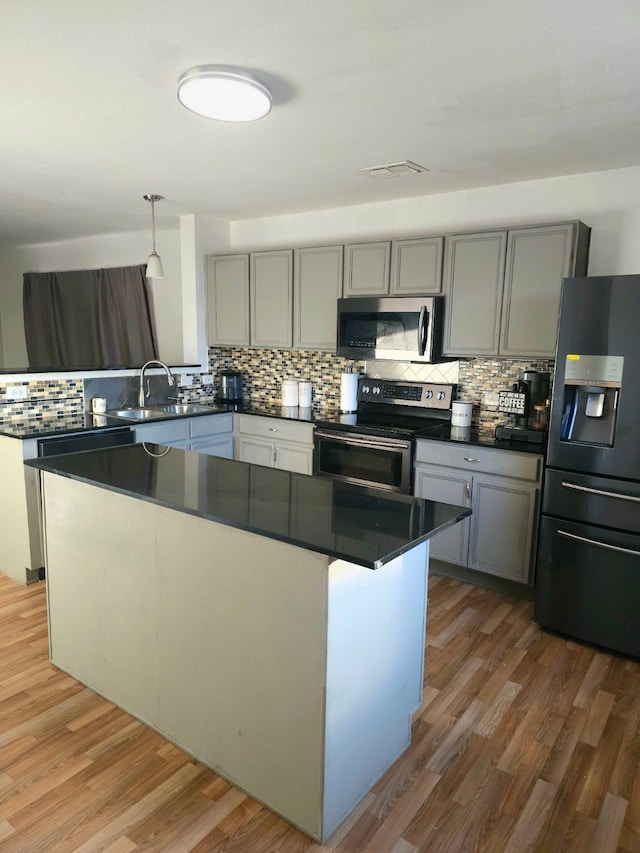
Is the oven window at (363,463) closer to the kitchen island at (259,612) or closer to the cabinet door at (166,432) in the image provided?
the cabinet door at (166,432)

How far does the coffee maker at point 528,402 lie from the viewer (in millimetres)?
3471

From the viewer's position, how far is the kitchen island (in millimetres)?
1663

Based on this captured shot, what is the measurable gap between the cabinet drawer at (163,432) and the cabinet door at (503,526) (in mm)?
2074

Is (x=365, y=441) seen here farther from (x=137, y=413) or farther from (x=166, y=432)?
(x=137, y=413)

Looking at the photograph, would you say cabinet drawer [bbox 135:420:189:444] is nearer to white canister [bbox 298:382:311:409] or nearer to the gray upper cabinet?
white canister [bbox 298:382:311:409]

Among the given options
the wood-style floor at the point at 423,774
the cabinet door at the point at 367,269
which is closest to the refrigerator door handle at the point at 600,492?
the wood-style floor at the point at 423,774

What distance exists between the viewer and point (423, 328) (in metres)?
3.66

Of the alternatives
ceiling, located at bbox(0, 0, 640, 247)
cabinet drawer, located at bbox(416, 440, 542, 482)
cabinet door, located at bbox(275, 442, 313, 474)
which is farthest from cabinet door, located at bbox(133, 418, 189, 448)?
cabinet drawer, located at bbox(416, 440, 542, 482)

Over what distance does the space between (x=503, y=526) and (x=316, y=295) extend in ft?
6.93

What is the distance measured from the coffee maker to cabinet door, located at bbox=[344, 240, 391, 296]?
42.5 inches

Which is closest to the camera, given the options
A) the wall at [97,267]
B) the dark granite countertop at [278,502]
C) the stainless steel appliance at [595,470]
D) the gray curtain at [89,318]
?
the dark granite countertop at [278,502]

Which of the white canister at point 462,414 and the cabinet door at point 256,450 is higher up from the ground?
the white canister at point 462,414

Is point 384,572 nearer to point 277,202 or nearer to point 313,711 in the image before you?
point 313,711

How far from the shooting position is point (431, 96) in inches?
88.4
